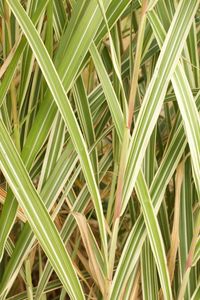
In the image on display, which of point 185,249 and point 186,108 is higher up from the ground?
point 186,108

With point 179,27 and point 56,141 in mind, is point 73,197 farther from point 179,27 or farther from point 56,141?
point 179,27

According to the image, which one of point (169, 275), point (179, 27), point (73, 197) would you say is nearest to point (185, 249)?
point (169, 275)

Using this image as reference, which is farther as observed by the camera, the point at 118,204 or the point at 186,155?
the point at 186,155

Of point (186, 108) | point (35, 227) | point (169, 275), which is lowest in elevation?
point (169, 275)

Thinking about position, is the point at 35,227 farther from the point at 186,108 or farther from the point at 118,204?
the point at 186,108

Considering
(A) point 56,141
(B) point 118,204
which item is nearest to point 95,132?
(A) point 56,141

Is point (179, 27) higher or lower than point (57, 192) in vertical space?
higher

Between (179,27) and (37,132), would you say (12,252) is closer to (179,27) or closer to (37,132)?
(37,132)

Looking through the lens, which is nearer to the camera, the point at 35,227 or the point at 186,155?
the point at 35,227
